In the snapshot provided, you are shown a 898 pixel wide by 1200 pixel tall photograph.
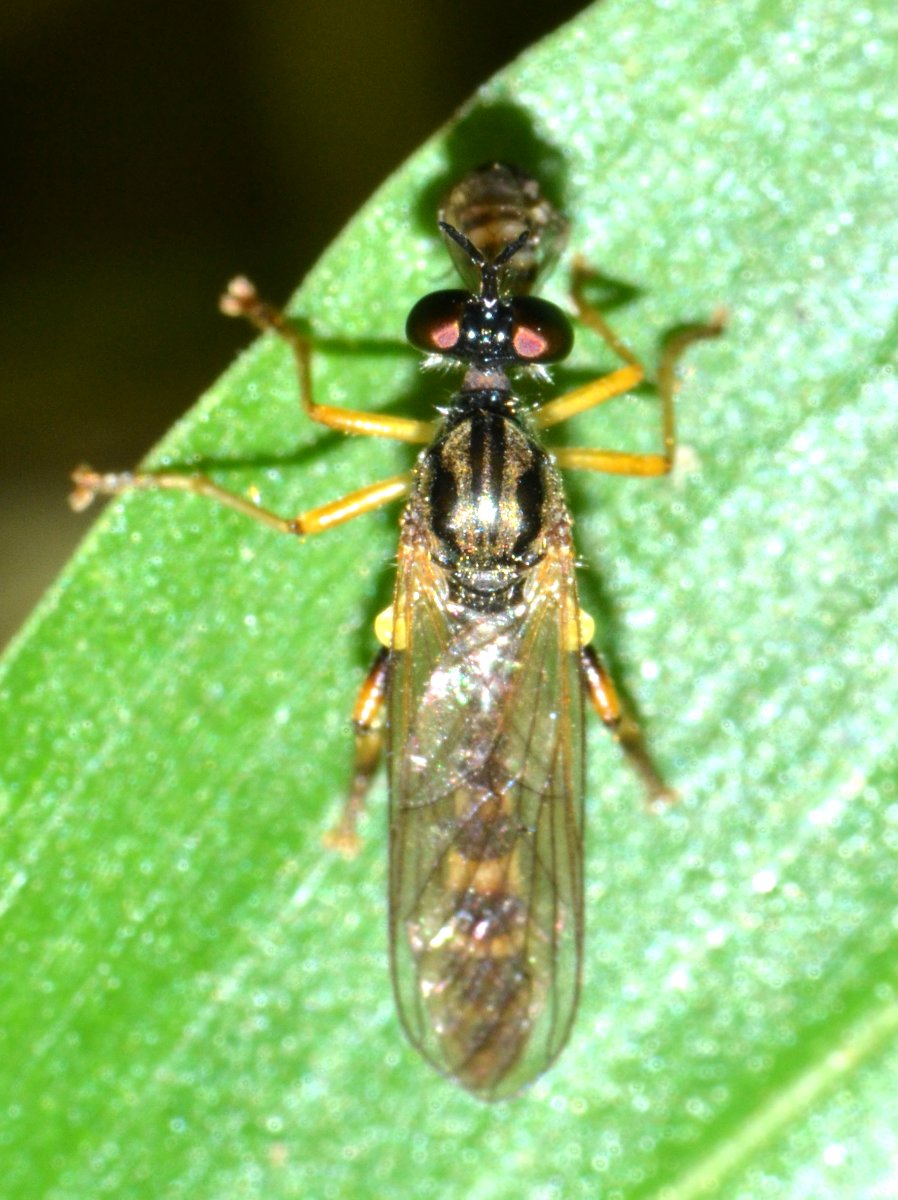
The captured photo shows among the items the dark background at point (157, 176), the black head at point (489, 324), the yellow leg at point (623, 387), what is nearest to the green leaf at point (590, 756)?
the yellow leg at point (623, 387)

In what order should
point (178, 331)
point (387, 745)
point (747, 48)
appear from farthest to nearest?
point (178, 331) → point (387, 745) → point (747, 48)

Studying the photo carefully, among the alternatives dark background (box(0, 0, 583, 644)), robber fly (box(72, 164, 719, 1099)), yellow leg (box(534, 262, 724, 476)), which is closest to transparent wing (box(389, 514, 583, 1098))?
robber fly (box(72, 164, 719, 1099))

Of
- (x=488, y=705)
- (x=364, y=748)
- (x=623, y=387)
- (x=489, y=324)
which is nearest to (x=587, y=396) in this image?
(x=623, y=387)

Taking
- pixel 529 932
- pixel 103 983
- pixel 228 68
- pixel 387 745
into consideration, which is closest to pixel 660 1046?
pixel 529 932

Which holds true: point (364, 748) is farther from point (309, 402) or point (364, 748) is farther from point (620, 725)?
point (309, 402)

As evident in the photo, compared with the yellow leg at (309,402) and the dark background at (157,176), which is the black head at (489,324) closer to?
the yellow leg at (309,402)

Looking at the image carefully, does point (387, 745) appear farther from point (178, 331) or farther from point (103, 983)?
point (178, 331)

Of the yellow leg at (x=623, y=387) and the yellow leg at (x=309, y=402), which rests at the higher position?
the yellow leg at (x=623, y=387)
